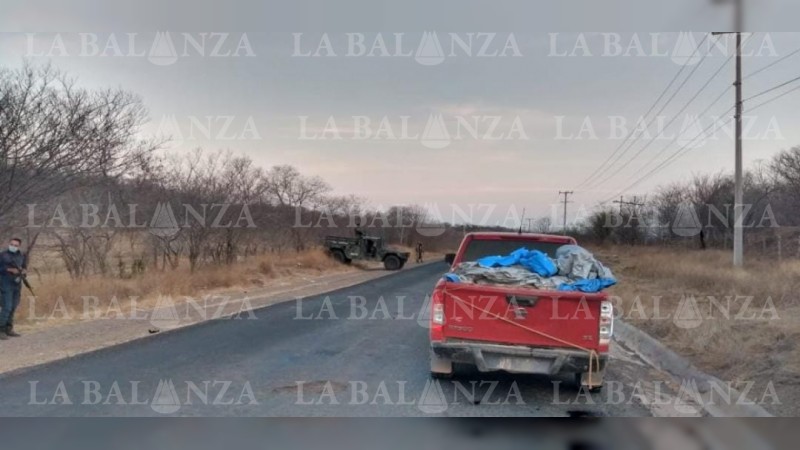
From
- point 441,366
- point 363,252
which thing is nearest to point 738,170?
point 441,366

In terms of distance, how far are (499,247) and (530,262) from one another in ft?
4.60

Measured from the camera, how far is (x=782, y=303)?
44.7ft

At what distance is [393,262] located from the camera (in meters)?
40.8

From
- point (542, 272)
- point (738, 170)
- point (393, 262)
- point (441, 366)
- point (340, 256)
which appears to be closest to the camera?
point (441, 366)

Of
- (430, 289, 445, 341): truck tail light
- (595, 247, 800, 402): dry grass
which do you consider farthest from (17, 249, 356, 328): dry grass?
(595, 247, 800, 402): dry grass

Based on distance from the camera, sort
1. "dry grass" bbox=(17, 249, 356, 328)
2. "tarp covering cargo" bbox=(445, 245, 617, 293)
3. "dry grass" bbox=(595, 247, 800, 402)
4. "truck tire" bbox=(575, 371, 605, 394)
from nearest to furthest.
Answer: "truck tire" bbox=(575, 371, 605, 394)
"tarp covering cargo" bbox=(445, 245, 617, 293)
"dry grass" bbox=(595, 247, 800, 402)
"dry grass" bbox=(17, 249, 356, 328)

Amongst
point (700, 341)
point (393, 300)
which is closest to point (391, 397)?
point (700, 341)

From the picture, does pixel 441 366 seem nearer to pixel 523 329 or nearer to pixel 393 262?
pixel 523 329

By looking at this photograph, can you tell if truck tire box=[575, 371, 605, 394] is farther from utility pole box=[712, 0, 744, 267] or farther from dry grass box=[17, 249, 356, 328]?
utility pole box=[712, 0, 744, 267]

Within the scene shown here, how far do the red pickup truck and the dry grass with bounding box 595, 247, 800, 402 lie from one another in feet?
6.82

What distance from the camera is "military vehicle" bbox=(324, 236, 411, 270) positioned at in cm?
4053

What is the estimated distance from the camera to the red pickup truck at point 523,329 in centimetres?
679

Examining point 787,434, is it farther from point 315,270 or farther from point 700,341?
point 315,270

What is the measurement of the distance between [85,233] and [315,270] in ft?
49.3
